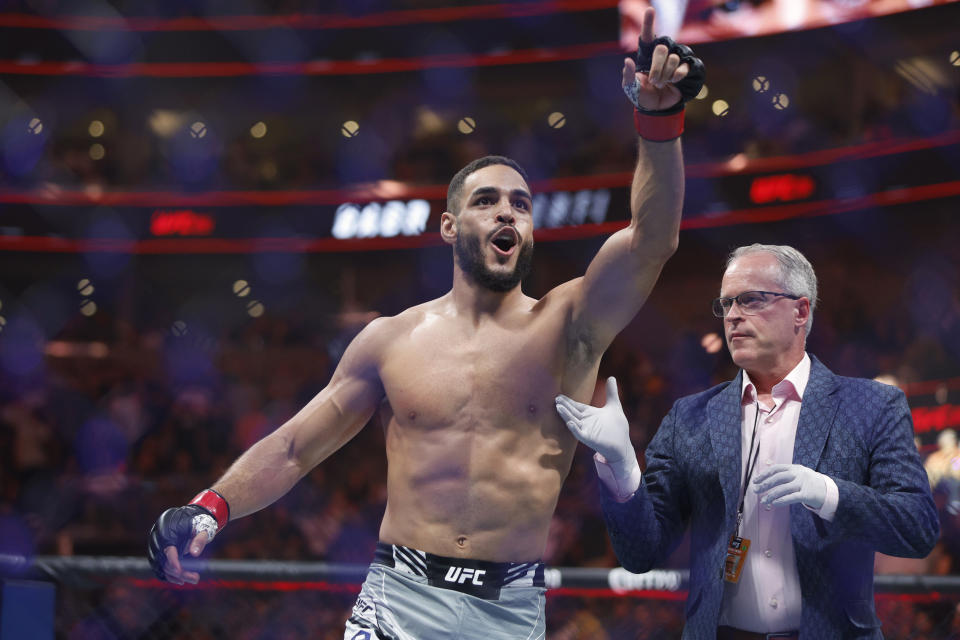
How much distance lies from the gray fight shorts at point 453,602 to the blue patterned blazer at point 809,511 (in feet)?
0.82

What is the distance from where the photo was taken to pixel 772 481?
6.35 ft

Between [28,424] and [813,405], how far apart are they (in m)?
8.03

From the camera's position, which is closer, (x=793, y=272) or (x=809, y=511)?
(x=809, y=511)

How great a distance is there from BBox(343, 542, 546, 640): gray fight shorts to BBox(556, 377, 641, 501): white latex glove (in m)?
0.29

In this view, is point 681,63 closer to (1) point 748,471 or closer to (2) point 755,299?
(2) point 755,299

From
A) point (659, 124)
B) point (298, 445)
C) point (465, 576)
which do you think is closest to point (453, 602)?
point (465, 576)

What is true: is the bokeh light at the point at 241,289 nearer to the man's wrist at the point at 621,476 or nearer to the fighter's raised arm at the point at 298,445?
the fighter's raised arm at the point at 298,445

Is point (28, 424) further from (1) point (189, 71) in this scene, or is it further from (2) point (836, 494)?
(2) point (836, 494)

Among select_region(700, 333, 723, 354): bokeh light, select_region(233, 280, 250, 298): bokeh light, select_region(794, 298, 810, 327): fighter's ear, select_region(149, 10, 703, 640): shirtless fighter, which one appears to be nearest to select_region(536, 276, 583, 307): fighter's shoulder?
select_region(149, 10, 703, 640): shirtless fighter

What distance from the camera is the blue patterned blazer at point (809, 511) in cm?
194

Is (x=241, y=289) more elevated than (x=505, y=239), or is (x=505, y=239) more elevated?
(x=241, y=289)

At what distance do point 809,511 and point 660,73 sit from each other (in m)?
0.93

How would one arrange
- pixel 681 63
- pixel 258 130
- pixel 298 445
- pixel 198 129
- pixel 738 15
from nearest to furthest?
pixel 681 63 → pixel 298 445 → pixel 738 15 → pixel 198 129 → pixel 258 130

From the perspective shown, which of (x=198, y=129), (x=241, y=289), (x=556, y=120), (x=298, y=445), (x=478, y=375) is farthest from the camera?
(x=198, y=129)
